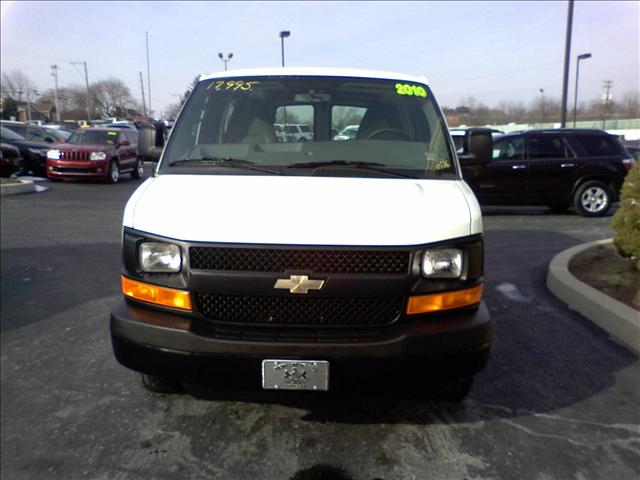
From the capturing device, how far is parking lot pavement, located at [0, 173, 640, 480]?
2793 mm

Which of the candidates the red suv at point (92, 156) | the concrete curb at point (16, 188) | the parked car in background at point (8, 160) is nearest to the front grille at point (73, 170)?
the red suv at point (92, 156)

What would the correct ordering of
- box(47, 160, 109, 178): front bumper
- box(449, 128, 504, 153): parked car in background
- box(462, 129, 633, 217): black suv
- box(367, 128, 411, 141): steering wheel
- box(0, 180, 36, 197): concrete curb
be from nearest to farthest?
box(367, 128, 411, 141): steering wheel, box(449, 128, 504, 153): parked car in background, box(462, 129, 633, 217): black suv, box(0, 180, 36, 197): concrete curb, box(47, 160, 109, 178): front bumper

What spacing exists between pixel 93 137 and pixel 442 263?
17228mm

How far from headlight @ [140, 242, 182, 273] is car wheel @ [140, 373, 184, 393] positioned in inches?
34.9

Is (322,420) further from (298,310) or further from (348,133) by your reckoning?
(348,133)

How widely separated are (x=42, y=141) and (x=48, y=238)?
12479 mm

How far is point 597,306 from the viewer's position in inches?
190

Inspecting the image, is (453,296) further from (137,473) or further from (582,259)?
(582,259)

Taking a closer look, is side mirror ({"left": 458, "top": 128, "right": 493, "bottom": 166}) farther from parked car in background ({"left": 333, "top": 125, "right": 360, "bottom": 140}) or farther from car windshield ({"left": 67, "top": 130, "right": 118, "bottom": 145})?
car windshield ({"left": 67, "top": 130, "right": 118, "bottom": 145})

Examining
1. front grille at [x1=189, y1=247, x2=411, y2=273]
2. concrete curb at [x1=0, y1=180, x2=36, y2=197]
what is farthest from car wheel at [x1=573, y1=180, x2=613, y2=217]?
concrete curb at [x1=0, y1=180, x2=36, y2=197]

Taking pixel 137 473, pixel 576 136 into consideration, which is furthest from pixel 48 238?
pixel 576 136

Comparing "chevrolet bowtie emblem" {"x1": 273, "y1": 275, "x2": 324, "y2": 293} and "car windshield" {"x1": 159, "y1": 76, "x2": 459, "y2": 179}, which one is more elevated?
"car windshield" {"x1": 159, "y1": 76, "x2": 459, "y2": 179}

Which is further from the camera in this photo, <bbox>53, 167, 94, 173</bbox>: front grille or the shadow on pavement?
<bbox>53, 167, 94, 173</bbox>: front grille

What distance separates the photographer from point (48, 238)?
27.7 ft
